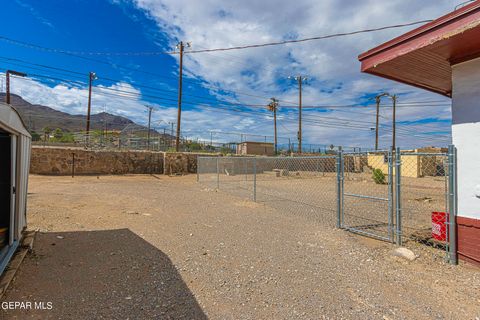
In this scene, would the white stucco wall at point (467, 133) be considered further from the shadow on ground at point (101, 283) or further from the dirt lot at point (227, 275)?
the shadow on ground at point (101, 283)

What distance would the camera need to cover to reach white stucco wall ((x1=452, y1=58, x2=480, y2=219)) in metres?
4.07

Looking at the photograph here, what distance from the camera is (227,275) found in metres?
3.86

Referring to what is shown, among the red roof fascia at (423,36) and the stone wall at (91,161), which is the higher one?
the red roof fascia at (423,36)

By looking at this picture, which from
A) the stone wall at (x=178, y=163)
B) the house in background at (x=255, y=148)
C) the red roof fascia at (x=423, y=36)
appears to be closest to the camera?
the red roof fascia at (x=423, y=36)

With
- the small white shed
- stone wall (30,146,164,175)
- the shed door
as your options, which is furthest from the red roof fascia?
stone wall (30,146,164,175)

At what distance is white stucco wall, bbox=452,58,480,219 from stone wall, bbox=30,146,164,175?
20940mm

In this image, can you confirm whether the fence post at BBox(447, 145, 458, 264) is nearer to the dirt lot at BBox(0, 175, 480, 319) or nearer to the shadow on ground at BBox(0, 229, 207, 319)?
the dirt lot at BBox(0, 175, 480, 319)

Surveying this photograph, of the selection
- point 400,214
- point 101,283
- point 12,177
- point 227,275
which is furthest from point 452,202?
point 12,177

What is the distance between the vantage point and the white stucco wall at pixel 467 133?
407 centimetres

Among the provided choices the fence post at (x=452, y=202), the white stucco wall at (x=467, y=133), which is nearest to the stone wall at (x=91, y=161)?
the fence post at (x=452, y=202)
